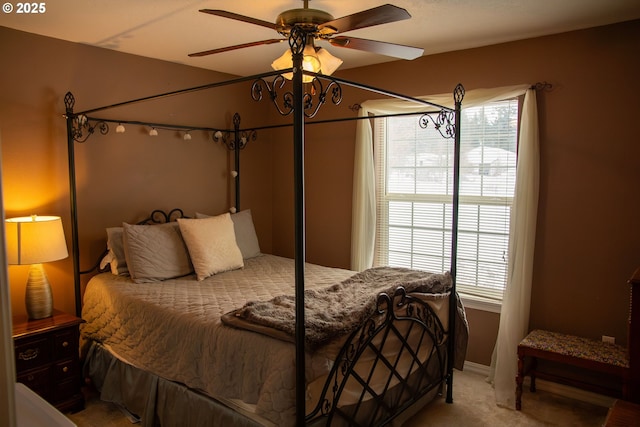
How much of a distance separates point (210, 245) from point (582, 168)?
255 cm

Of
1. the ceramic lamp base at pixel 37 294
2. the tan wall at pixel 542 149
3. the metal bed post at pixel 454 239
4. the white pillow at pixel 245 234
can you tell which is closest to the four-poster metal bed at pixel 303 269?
the metal bed post at pixel 454 239

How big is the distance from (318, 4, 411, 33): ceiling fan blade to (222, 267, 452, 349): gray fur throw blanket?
1.24m

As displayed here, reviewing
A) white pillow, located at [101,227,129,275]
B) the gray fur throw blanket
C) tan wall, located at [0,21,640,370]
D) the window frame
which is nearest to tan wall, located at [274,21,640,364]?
tan wall, located at [0,21,640,370]

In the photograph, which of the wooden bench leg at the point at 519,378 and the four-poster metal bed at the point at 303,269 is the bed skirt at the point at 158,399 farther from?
the wooden bench leg at the point at 519,378

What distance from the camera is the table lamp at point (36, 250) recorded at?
2.57m

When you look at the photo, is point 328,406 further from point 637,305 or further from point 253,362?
point 637,305

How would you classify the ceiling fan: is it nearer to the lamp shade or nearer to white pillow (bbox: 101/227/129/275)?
the lamp shade

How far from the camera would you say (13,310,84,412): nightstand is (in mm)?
2584

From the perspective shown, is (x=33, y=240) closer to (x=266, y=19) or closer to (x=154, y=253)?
(x=154, y=253)

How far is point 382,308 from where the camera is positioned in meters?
2.32

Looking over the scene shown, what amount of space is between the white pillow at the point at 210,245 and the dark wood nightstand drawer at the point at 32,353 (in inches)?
37.8

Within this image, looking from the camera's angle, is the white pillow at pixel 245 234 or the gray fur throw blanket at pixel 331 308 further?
the white pillow at pixel 245 234

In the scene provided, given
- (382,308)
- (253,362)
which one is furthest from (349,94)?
(253,362)

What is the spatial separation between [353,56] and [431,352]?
2.28 m
